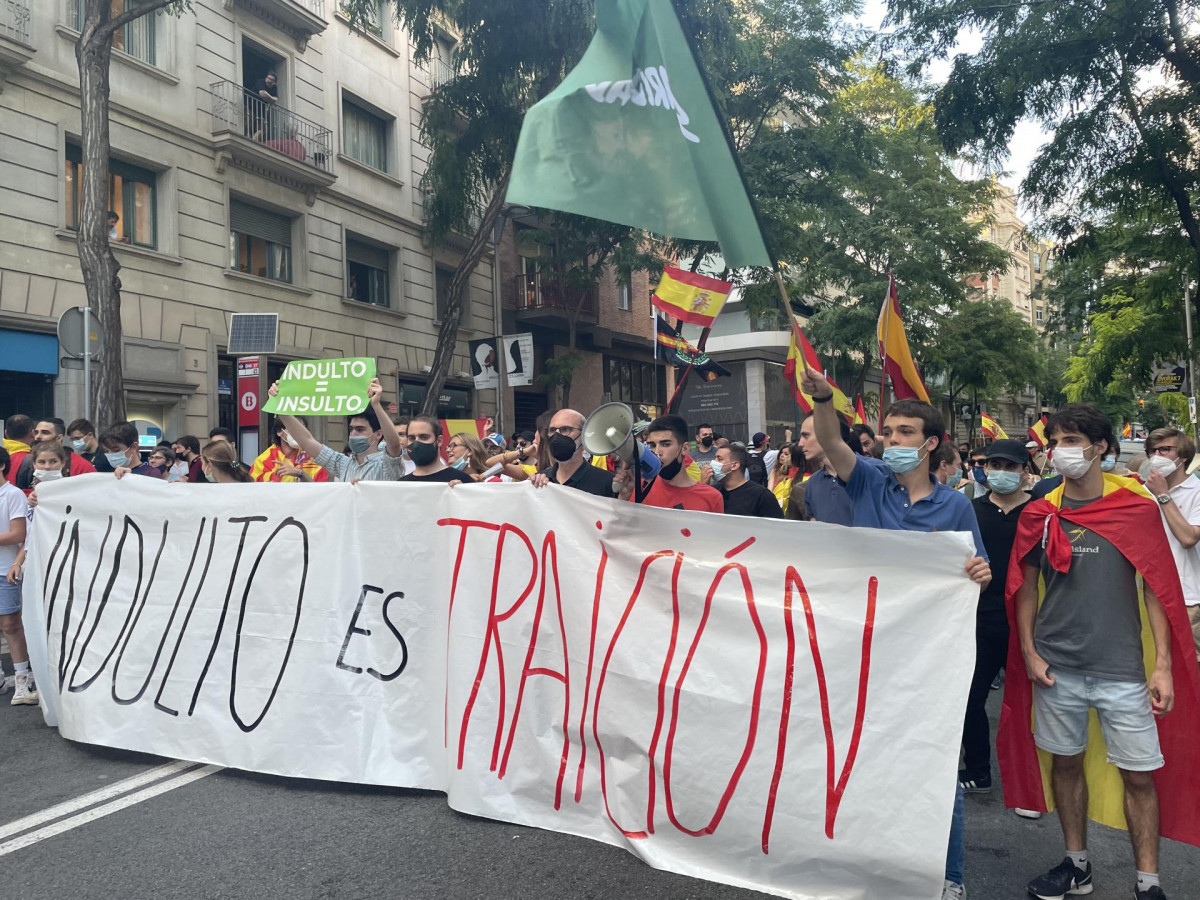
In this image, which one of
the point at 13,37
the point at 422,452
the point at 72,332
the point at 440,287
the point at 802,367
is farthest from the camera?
the point at 440,287

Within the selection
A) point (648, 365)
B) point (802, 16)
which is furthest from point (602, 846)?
point (648, 365)

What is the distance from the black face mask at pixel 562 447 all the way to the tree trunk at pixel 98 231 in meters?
7.84

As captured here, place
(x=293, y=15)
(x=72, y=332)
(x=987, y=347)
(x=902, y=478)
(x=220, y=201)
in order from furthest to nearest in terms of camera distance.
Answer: (x=987, y=347) → (x=293, y=15) → (x=220, y=201) → (x=72, y=332) → (x=902, y=478)

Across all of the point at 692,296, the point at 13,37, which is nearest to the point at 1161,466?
the point at 692,296

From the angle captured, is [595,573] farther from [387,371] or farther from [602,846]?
[387,371]

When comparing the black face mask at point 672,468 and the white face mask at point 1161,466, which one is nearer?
the black face mask at point 672,468

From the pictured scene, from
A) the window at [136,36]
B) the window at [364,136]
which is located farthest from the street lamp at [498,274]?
the window at [136,36]

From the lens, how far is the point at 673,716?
11.0 ft

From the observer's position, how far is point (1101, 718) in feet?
10.8

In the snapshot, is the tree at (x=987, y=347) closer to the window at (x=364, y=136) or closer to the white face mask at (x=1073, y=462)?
the window at (x=364, y=136)

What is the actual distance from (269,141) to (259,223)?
1.52 m

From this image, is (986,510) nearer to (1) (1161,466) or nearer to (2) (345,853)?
(1) (1161,466)

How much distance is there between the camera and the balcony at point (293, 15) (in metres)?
17.2

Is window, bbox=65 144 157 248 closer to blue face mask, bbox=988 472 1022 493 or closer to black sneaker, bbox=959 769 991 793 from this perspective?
blue face mask, bbox=988 472 1022 493
